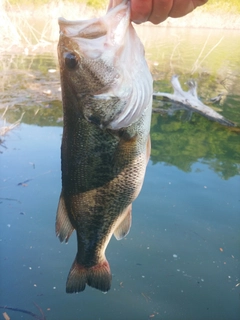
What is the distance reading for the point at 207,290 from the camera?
10.8 ft

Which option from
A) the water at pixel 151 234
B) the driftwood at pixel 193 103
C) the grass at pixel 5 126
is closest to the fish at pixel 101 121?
the water at pixel 151 234

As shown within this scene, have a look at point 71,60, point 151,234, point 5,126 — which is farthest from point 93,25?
point 5,126

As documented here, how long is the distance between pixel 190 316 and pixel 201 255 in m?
0.75

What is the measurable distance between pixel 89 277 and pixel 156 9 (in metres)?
1.36

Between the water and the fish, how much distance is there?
1.55 meters

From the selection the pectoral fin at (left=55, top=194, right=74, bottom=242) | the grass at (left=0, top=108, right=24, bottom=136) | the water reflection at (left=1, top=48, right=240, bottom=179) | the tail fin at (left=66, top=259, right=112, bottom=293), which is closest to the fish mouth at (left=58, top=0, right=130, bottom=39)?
the pectoral fin at (left=55, top=194, right=74, bottom=242)

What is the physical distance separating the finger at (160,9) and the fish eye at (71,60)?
350 millimetres

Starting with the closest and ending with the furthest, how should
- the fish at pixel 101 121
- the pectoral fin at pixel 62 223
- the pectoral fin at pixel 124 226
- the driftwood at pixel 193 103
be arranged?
the fish at pixel 101 121 < the pectoral fin at pixel 62 223 < the pectoral fin at pixel 124 226 < the driftwood at pixel 193 103

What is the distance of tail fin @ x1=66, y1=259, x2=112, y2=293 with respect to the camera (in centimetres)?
184

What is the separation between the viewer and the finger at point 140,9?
131 cm

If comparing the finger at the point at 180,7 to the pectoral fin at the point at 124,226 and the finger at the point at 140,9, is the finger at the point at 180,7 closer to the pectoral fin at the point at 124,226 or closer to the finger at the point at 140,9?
the finger at the point at 140,9

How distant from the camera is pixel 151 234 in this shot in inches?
155

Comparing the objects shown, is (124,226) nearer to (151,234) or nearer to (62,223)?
(62,223)

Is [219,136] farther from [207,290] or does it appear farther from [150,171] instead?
[207,290]
